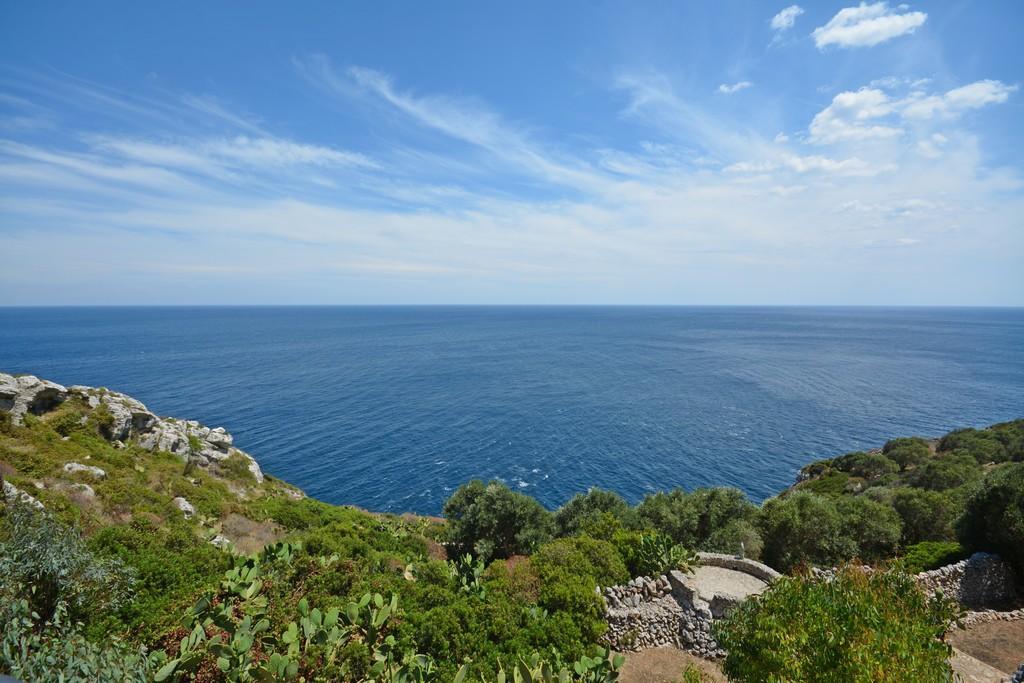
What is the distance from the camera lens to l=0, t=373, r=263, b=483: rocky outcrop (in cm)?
3222

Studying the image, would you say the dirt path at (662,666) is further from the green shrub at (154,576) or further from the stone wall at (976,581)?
the green shrub at (154,576)

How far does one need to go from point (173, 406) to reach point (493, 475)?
5503cm

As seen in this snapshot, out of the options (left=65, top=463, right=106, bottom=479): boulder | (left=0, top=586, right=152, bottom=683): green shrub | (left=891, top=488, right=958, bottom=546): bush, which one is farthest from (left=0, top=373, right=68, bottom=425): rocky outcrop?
(left=891, top=488, right=958, bottom=546): bush

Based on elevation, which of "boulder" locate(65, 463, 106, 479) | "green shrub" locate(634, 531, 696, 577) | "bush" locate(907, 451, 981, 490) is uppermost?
"boulder" locate(65, 463, 106, 479)

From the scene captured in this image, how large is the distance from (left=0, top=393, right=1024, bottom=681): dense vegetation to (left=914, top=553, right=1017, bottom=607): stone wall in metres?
1.09

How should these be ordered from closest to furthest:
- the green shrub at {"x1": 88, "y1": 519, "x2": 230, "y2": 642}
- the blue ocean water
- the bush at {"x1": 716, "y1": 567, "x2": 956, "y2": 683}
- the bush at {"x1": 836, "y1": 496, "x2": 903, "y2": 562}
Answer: the bush at {"x1": 716, "y1": 567, "x2": 956, "y2": 683}, the green shrub at {"x1": 88, "y1": 519, "x2": 230, "y2": 642}, the bush at {"x1": 836, "y1": 496, "x2": 903, "y2": 562}, the blue ocean water

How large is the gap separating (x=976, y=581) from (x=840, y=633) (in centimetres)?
1929

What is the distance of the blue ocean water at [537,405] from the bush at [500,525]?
18484 mm

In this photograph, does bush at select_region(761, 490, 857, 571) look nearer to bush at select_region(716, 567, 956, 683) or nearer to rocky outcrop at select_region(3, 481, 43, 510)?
bush at select_region(716, 567, 956, 683)

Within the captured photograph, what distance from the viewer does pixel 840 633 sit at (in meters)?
9.05

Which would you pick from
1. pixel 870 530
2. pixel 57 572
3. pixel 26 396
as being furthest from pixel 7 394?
pixel 870 530

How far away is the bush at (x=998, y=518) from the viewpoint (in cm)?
2062

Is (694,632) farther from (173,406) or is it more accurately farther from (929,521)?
(173,406)

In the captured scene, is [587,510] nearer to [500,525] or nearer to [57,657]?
[500,525]
